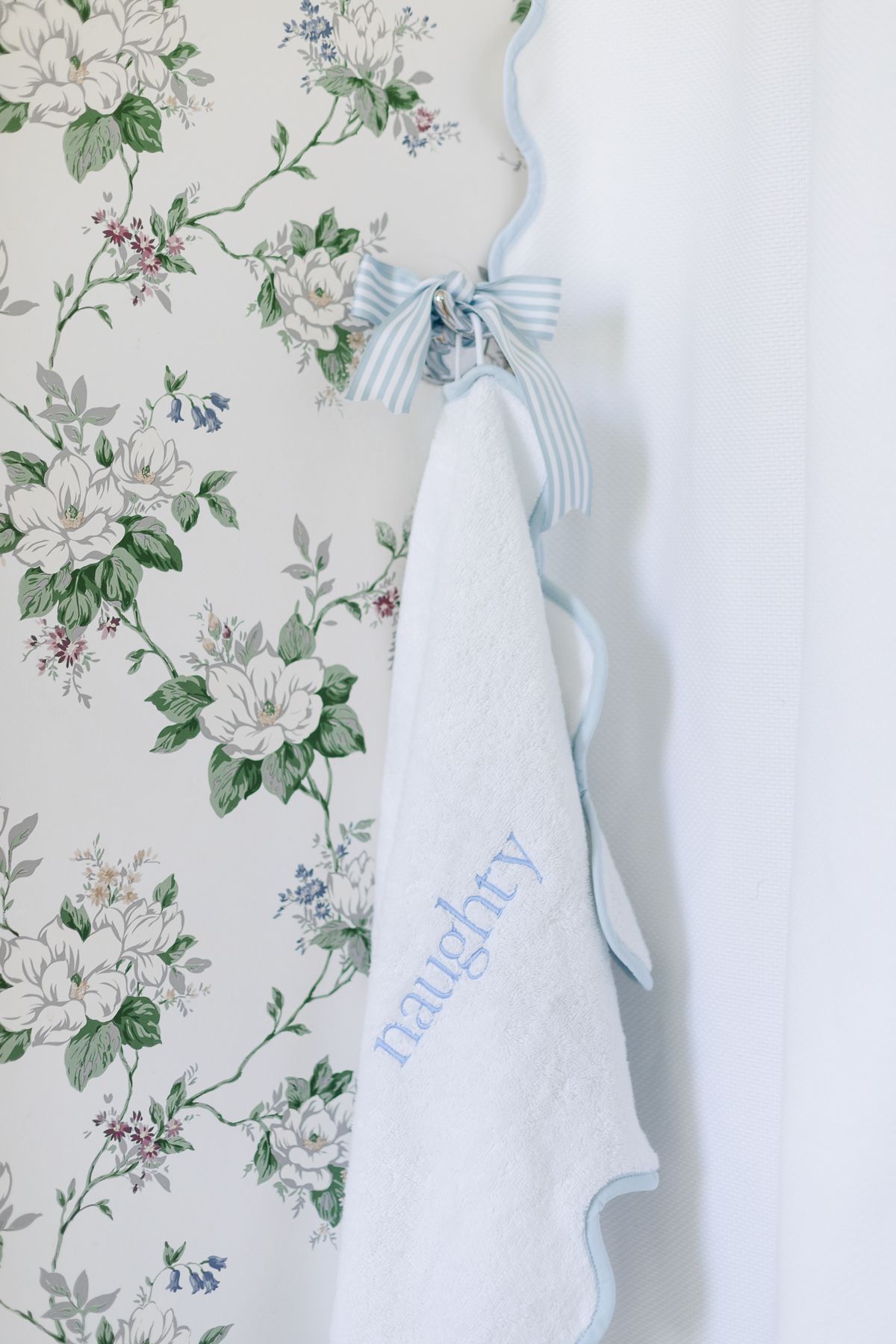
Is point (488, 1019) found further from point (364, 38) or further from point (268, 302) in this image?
point (364, 38)

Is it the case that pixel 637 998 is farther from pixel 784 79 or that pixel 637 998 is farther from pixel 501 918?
pixel 784 79

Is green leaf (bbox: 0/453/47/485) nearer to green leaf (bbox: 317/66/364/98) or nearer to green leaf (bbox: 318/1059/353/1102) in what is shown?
green leaf (bbox: 317/66/364/98)

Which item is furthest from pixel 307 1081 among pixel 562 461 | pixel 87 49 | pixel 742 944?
pixel 87 49

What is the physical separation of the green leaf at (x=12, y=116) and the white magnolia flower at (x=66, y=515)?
0.67 feet

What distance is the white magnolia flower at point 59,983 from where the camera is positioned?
2.29 ft

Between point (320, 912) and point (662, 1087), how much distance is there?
295mm

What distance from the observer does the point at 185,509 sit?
2.48ft

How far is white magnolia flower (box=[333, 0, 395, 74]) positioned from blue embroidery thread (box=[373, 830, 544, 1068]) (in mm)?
595

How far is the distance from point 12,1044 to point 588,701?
450 mm

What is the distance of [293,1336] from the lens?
32.6 inches

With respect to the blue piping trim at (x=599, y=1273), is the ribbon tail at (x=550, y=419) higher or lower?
higher

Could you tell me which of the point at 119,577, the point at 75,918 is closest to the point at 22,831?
the point at 75,918

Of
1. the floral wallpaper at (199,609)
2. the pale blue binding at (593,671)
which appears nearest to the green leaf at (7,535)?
the floral wallpaper at (199,609)

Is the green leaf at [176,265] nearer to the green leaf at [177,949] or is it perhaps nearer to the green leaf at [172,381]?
the green leaf at [172,381]
